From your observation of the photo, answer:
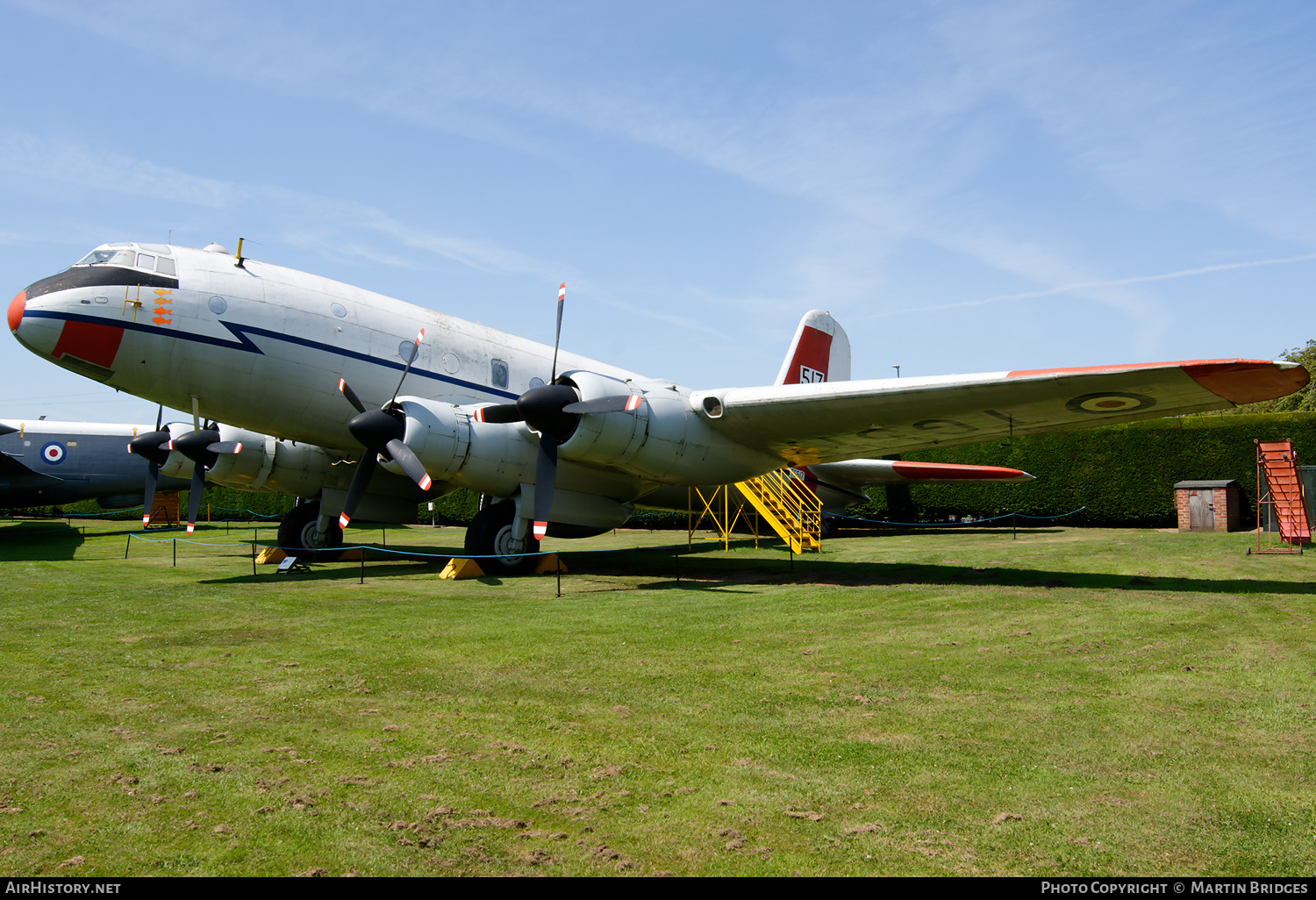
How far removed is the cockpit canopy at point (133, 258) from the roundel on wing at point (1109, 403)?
13.7 metres

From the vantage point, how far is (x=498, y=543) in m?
14.3

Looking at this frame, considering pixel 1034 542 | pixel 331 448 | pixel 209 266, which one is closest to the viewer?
pixel 209 266

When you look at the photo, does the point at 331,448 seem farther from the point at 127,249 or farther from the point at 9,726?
the point at 9,726

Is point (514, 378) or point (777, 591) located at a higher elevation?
point (514, 378)

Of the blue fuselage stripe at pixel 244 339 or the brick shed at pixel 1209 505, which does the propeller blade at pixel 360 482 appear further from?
the brick shed at pixel 1209 505

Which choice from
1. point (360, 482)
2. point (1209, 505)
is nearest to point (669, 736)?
point (360, 482)

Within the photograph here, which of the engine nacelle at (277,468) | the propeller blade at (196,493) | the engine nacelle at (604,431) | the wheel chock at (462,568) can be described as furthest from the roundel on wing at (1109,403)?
the propeller blade at (196,493)

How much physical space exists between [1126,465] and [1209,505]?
11.5 ft

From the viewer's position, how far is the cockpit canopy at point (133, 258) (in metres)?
12.4

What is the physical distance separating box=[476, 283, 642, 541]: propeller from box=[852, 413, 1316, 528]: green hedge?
14163 millimetres

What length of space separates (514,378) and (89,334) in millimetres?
6997

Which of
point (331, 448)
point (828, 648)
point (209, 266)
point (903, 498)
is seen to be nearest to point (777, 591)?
point (828, 648)

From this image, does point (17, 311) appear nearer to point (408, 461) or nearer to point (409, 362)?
point (409, 362)

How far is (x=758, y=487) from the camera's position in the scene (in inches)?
759
